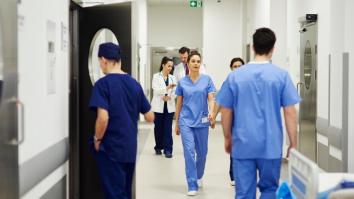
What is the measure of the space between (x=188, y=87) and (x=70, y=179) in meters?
1.87

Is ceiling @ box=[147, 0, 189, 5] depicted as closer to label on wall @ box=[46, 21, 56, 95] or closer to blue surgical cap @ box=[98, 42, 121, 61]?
blue surgical cap @ box=[98, 42, 121, 61]

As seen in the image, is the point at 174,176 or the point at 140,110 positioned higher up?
the point at 140,110

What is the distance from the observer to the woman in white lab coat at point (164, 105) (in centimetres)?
867

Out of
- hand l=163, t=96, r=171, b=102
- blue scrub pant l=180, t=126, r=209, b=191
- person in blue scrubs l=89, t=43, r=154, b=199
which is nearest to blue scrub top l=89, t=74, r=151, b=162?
person in blue scrubs l=89, t=43, r=154, b=199

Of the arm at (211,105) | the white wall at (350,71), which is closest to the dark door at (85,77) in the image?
the arm at (211,105)

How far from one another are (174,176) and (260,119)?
3442mm

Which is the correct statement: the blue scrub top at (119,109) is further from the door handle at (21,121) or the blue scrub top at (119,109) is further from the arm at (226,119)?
the door handle at (21,121)

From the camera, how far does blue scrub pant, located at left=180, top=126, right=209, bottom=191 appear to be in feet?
18.9

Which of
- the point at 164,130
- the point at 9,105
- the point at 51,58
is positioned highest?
the point at 51,58

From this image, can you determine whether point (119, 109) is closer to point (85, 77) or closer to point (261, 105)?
point (85, 77)

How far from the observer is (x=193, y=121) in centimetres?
577

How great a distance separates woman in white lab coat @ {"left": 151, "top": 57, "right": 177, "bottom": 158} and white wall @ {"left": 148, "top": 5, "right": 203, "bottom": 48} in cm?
732

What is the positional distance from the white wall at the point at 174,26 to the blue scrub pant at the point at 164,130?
24.8 feet

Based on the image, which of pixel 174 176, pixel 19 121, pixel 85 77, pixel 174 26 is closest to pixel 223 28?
pixel 174 26
